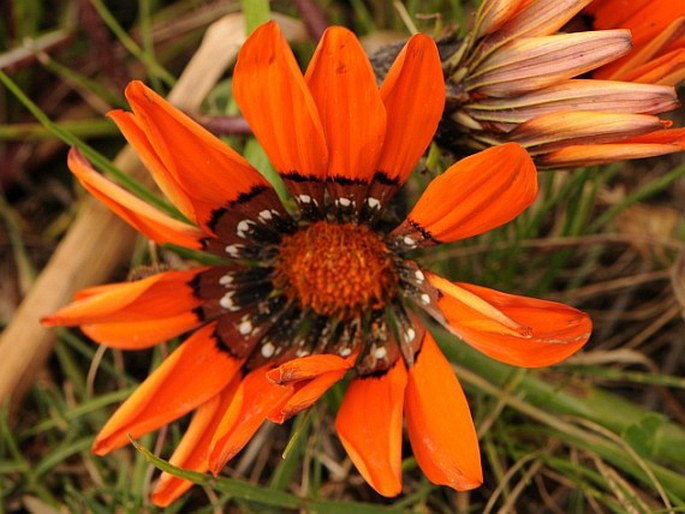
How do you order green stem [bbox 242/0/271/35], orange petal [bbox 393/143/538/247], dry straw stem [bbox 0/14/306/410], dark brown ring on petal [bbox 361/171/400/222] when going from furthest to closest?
dry straw stem [bbox 0/14/306/410] < green stem [bbox 242/0/271/35] < dark brown ring on petal [bbox 361/171/400/222] < orange petal [bbox 393/143/538/247]

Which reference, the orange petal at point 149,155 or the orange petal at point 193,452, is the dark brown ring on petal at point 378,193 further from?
the orange petal at point 193,452

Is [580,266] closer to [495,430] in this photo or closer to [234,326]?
[495,430]

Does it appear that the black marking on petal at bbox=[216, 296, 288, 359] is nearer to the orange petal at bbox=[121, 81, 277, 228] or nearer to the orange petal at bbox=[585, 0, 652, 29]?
the orange petal at bbox=[121, 81, 277, 228]

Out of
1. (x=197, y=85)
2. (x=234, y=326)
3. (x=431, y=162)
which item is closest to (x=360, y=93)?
(x=431, y=162)

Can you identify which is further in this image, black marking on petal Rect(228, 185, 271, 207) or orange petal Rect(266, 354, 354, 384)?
black marking on petal Rect(228, 185, 271, 207)

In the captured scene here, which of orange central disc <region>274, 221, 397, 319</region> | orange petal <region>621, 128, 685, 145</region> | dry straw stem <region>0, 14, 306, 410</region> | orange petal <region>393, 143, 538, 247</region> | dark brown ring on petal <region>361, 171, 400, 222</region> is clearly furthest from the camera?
dry straw stem <region>0, 14, 306, 410</region>

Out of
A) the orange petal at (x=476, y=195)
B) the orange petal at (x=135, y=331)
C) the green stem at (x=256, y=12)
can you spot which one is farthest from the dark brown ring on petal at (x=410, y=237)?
the green stem at (x=256, y=12)

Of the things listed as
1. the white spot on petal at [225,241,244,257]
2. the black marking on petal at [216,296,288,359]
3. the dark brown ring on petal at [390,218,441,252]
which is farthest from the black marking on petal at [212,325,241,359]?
the dark brown ring on petal at [390,218,441,252]

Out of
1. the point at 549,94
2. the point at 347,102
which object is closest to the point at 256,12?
the point at 347,102
